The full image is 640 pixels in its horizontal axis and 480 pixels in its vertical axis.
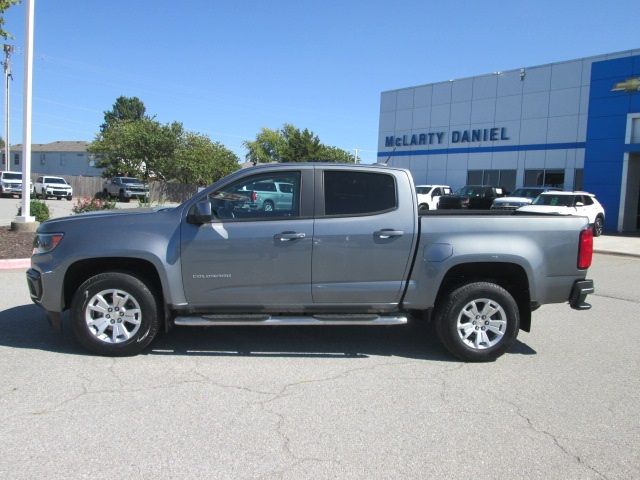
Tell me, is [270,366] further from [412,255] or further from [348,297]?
[412,255]

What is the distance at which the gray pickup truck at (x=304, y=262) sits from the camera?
5180 mm

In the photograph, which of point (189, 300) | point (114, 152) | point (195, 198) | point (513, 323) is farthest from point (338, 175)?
point (114, 152)

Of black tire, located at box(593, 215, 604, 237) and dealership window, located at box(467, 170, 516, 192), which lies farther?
dealership window, located at box(467, 170, 516, 192)

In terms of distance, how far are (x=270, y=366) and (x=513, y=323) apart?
2.34m

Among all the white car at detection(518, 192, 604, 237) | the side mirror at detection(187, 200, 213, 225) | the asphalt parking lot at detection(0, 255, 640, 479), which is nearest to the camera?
the asphalt parking lot at detection(0, 255, 640, 479)

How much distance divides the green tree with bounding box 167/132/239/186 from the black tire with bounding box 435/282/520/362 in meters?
39.7

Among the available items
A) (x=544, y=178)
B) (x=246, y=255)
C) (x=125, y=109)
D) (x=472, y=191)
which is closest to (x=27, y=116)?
(x=246, y=255)

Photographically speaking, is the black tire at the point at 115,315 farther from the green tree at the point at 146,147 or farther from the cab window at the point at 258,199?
the green tree at the point at 146,147

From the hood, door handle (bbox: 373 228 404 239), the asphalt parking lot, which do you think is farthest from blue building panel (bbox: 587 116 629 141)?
the hood

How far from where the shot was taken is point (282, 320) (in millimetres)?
5215

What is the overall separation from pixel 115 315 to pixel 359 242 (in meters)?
2.38

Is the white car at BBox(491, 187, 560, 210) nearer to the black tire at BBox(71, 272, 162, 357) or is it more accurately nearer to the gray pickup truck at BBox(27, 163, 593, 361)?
the gray pickup truck at BBox(27, 163, 593, 361)

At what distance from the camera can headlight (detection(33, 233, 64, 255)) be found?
5.25m

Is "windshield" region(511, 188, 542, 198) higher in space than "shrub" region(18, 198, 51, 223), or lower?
higher
